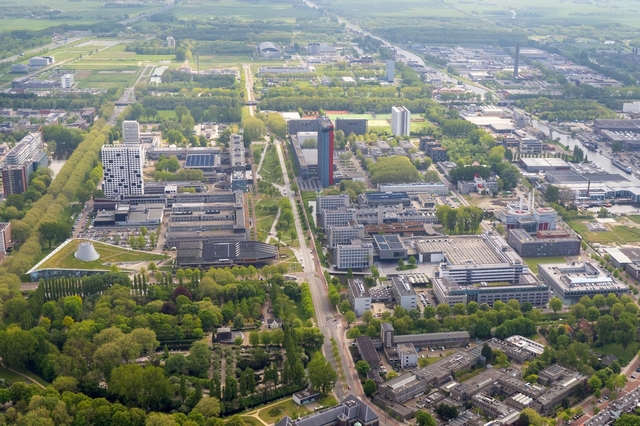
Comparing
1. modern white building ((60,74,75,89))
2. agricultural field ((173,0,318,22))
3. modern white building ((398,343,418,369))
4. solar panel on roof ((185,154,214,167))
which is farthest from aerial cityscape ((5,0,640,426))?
agricultural field ((173,0,318,22))

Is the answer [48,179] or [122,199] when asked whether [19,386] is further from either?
[48,179]

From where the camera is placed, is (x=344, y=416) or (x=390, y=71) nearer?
(x=344, y=416)

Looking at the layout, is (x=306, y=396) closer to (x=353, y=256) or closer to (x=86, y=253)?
(x=353, y=256)

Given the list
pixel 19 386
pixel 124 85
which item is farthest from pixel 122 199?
pixel 124 85

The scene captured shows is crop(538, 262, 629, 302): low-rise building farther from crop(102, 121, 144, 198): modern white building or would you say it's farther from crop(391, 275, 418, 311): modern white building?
crop(102, 121, 144, 198): modern white building

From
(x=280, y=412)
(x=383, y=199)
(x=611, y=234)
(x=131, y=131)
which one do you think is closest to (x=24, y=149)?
(x=131, y=131)

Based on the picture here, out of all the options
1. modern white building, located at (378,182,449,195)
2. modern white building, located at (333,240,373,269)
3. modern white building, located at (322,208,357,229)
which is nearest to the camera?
modern white building, located at (333,240,373,269)
